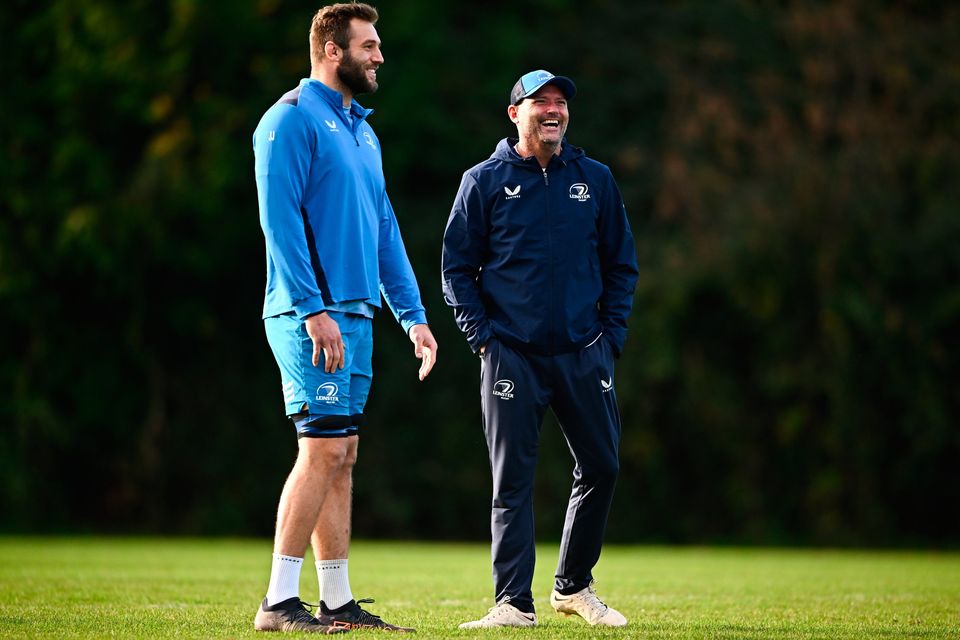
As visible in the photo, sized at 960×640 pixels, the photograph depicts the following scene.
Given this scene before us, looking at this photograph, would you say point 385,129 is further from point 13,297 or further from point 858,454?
point 858,454

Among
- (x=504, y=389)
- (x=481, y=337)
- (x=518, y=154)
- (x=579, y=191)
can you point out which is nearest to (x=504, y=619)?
(x=504, y=389)

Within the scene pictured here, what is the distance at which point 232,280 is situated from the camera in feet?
69.9

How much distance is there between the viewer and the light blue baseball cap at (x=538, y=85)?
6.19m

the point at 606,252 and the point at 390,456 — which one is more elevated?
the point at 606,252

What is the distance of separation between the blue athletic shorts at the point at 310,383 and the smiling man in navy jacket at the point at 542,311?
81 centimetres

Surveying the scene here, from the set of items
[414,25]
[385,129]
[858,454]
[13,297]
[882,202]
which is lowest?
[858,454]

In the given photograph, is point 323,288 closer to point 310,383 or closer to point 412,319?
point 310,383

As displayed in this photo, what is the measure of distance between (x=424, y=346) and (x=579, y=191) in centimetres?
107

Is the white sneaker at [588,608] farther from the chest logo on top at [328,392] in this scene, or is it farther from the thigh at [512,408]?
the chest logo on top at [328,392]

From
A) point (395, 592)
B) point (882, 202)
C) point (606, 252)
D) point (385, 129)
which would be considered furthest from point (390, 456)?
point (606, 252)

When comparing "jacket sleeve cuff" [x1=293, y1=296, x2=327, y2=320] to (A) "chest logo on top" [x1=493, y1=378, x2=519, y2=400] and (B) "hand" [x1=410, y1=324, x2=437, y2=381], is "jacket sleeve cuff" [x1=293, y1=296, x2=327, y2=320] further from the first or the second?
(A) "chest logo on top" [x1=493, y1=378, x2=519, y2=400]

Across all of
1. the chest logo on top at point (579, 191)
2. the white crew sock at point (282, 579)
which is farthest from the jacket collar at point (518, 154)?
the white crew sock at point (282, 579)

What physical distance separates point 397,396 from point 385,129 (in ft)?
13.9

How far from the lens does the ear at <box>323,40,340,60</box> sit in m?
5.78
